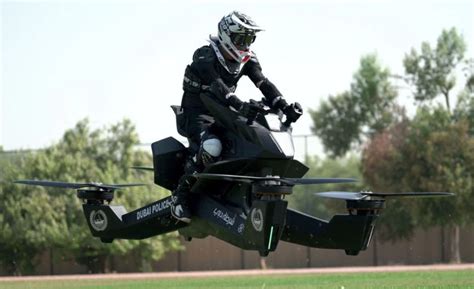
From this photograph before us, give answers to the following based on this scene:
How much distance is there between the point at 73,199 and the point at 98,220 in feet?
110

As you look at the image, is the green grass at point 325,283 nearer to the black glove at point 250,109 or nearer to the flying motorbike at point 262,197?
the flying motorbike at point 262,197

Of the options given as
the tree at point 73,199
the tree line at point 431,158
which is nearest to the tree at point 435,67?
the tree line at point 431,158

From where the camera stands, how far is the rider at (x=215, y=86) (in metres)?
16.4

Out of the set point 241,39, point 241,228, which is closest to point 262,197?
point 241,228

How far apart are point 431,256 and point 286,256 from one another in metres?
7.09

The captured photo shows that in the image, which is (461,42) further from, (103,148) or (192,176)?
(192,176)

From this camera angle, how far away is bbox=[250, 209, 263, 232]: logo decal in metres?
14.8

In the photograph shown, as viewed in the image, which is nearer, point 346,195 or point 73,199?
point 346,195

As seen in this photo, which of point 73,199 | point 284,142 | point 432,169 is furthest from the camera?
point 432,169

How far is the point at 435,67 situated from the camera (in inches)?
2680

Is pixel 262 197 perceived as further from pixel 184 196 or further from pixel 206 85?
pixel 206 85

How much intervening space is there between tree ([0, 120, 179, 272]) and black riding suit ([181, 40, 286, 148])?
111ft

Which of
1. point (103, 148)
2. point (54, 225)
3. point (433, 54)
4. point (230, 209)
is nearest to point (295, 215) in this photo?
point (230, 209)

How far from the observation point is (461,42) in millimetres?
69250
